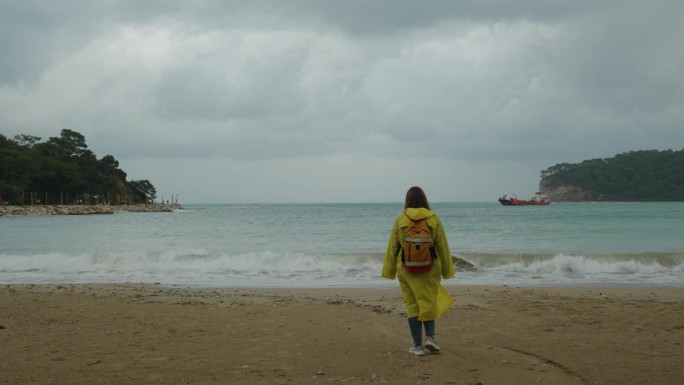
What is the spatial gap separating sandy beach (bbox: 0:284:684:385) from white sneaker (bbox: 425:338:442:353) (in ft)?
0.22

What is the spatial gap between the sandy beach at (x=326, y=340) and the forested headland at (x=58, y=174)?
91900 millimetres

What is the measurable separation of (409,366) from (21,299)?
293 inches

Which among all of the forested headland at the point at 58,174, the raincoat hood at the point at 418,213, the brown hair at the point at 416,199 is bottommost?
the raincoat hood at the point at 418,213

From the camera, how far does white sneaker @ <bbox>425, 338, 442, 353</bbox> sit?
223 inches

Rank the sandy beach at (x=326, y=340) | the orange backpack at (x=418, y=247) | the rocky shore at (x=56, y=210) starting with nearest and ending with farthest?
the sandy beach at (x=326, y=340)
the orange backpack at (x=418, y=247)
the rocky shore at (x=56, y=210)

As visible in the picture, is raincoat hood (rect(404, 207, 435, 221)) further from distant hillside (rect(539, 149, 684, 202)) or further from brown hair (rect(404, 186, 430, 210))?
distant hillside (rect(539, 149, 684, 202))

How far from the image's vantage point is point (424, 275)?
5.58 metres

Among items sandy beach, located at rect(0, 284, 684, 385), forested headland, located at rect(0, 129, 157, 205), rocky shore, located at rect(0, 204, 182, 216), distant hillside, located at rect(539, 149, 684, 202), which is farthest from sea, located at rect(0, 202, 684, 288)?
distant hillside, located at rect(539, 149, 684, 202)

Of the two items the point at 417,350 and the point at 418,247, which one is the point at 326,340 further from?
the point at 418,247

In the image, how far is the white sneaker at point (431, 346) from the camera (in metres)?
5.66

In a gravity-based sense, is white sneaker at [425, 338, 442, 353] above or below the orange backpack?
below

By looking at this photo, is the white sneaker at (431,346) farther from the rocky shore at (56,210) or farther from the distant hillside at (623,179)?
the distant hillside at (623,179)

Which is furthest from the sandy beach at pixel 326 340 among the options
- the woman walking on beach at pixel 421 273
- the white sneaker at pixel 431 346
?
the woman walking on beach at pixel 421 273

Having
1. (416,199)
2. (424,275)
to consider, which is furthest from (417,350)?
(416,199)
